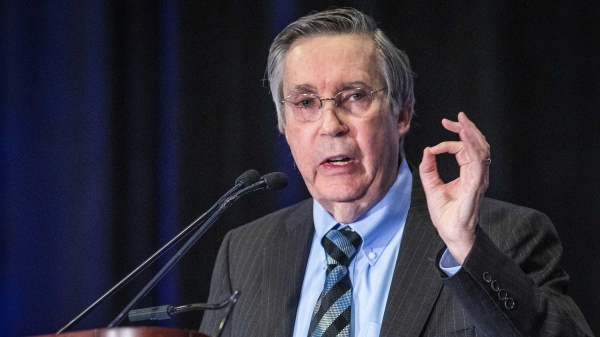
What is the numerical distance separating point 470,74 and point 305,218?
33.2 inches

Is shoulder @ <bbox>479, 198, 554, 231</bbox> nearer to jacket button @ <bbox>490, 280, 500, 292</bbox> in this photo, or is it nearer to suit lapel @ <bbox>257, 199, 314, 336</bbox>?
jacket button @ <bbox>490, 280, 500, 292</bbox>

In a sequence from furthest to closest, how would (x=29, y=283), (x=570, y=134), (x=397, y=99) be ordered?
(x=29, y=283)
(x=570, y=134)
(x=397, y=99)

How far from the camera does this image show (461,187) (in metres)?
1.70

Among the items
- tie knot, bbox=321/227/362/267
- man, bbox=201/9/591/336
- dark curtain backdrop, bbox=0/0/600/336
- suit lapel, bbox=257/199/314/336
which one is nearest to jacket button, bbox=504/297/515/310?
man, bbox=201/9/591/336

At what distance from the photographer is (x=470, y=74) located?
2.82 meters

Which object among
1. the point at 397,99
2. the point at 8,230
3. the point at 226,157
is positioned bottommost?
the point at 8,230

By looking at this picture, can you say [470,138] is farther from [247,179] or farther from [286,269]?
[286,269]

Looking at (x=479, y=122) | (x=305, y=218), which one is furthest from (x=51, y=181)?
(x=479, y=122)

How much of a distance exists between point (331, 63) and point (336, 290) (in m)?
0.72

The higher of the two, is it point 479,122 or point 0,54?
point 0,54

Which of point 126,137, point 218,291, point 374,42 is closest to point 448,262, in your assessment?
point 374,42

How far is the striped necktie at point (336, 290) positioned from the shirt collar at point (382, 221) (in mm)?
29

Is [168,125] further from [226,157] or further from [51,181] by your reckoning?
[51,181]

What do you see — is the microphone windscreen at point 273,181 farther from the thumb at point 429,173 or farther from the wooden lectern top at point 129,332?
the wooden lectern top at point 129,332
